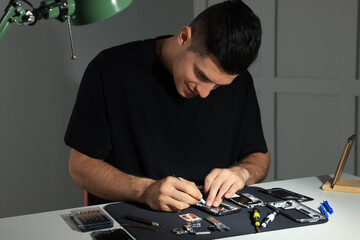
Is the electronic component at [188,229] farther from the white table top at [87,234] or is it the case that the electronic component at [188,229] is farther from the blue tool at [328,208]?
the blue tool at [328,208]

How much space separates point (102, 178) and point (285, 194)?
2.10ft

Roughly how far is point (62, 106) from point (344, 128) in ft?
6.40

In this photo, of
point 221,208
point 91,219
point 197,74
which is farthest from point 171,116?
point 91,219

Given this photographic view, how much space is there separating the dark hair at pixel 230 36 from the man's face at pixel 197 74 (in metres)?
0.02

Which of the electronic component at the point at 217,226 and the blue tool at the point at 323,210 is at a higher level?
the electronic component at the point at 217,226

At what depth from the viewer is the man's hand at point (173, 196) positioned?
1589 mm

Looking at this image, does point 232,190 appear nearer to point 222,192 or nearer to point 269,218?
point 222,192

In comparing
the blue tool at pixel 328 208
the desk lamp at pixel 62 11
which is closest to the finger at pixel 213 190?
the blue tool at pixel 328 208

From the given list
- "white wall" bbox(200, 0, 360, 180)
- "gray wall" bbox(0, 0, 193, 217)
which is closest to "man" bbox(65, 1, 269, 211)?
"white wall" bbox(200, 0, 360, 180)

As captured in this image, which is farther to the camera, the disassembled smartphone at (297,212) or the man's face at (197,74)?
the man's face at (197,74)

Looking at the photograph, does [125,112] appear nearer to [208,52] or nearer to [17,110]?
[208,52]

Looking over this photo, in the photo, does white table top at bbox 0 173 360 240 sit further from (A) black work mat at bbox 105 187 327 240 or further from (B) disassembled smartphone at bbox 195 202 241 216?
(B) disassembled smartphone at bbox 195 202 241 216

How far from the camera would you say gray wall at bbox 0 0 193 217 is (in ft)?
11.5

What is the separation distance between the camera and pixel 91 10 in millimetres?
1158
